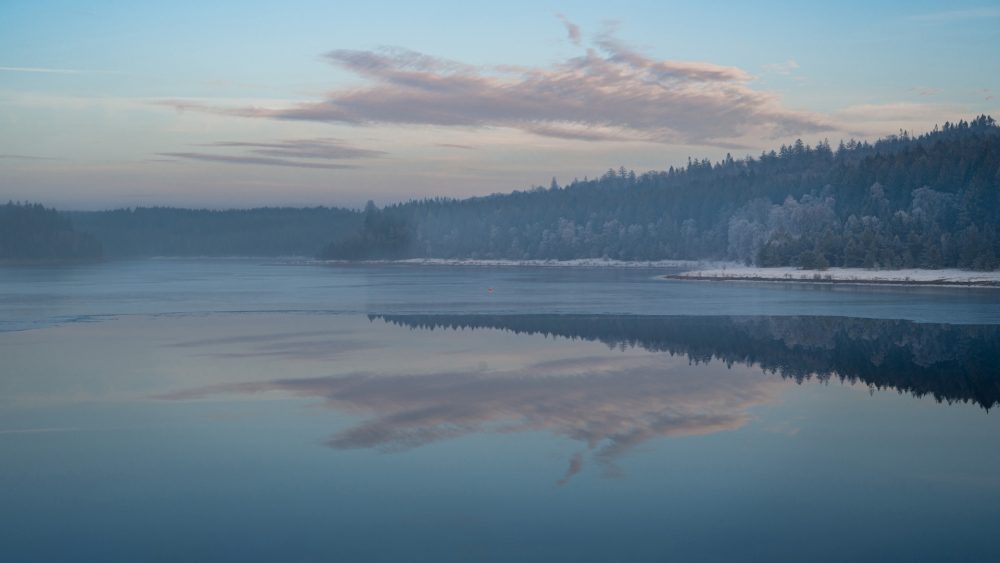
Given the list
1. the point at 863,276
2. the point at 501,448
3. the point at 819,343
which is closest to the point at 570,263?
the point at 863,276

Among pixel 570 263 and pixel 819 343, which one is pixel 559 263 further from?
pixel 819 343

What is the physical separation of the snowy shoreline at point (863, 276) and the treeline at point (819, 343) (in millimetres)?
37824

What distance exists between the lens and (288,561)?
9859 millimetres

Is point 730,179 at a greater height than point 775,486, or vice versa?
point 730,179

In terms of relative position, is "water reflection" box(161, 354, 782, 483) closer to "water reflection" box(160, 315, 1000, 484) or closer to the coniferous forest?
"water reflection" box(160, 315, 1000, 484)

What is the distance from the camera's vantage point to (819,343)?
3038 cm

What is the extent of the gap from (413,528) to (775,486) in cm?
534

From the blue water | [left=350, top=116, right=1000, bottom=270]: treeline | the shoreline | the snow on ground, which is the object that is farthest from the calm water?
the shoreline

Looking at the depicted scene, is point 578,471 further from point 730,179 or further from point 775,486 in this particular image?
point 730,179

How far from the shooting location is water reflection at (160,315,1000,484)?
54.6 feet

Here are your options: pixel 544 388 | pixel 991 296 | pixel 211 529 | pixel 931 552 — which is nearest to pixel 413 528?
pixel 211 529

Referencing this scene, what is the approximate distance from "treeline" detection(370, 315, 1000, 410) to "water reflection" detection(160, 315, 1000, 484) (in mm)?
61

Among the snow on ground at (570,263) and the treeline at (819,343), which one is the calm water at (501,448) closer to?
the treeline at (819,343)

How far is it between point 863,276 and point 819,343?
52.1m
